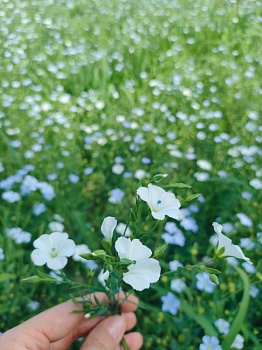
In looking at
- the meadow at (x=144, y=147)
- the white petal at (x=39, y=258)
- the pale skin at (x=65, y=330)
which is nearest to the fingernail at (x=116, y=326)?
the pale skin at (x=65, y=330)

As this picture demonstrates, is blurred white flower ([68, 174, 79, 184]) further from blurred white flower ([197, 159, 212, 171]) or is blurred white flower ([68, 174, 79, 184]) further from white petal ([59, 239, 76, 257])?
white petal ([59, 239, 76, 257])

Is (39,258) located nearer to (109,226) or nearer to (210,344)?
(109,226)

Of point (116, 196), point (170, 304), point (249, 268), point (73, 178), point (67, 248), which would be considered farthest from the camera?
point (73, 178)

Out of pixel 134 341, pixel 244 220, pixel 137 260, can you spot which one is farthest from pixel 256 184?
pixel 137 260

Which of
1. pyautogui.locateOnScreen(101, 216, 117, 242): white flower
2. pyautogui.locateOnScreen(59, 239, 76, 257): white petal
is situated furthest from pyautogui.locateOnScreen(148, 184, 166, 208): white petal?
pyautogui.locateOnScreen(59, 239, 76, 257): white petal

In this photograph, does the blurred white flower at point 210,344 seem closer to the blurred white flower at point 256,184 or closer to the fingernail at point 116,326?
the fingernail at point 116,326
